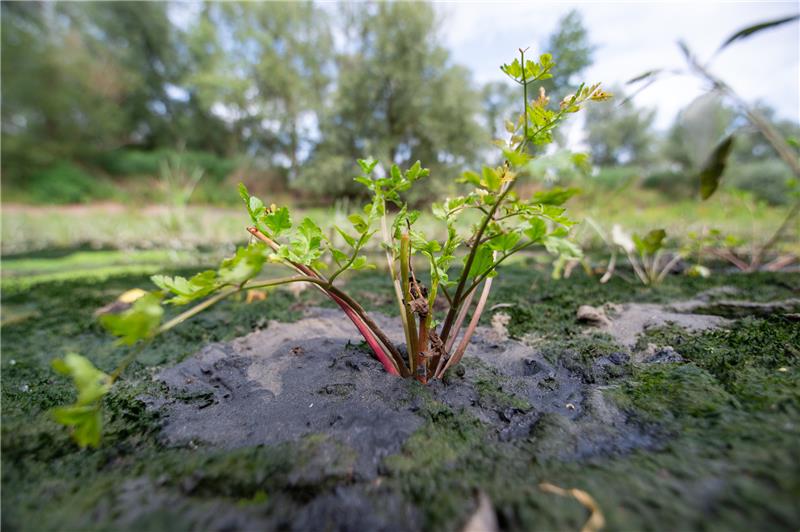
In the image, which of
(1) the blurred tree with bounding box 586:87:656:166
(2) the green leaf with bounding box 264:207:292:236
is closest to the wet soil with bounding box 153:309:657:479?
(2) the green leaf with bounding box 264:207:292:236

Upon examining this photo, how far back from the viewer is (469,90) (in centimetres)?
1321

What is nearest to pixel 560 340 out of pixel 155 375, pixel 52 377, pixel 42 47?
pixel 155 375

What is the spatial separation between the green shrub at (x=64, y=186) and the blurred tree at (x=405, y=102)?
13332 mm

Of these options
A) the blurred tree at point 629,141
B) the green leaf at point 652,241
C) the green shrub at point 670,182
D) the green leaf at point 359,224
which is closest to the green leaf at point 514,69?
the green leaf at point 359,224

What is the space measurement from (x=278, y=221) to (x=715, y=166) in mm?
1167

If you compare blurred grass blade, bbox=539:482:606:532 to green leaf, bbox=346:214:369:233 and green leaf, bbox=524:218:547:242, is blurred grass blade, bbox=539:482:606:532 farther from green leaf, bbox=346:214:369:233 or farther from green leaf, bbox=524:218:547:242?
green leaf, bbox=346:214:369:233

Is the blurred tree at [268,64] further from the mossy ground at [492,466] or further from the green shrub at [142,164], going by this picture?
the mossy ground at [492,466]

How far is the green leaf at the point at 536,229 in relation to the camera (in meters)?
0.73

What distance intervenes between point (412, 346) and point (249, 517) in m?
0.56

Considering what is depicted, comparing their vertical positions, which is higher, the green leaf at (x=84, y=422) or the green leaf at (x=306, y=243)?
the green leaf at (x=306, y=243)

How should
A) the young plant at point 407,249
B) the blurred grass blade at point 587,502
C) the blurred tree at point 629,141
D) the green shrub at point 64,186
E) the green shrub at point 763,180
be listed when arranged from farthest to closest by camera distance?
the blurred tree at point 629,141, the green shrub at point 64,186, the green shrub at point 763,180, the young plant at point 407,249, the blurred grass blade at point 587,502

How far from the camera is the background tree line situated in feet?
41.7

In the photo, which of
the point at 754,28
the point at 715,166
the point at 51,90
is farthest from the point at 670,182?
the point at 51,90

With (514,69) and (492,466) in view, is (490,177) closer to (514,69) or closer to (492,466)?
(514,69)
